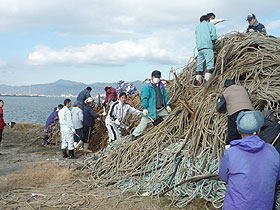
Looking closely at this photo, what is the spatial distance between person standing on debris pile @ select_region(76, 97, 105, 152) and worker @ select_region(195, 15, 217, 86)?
3426 mm

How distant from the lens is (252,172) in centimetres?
259

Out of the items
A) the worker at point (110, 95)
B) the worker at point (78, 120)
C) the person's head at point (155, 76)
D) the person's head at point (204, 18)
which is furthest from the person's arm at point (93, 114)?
the person's head at point (204, 18)

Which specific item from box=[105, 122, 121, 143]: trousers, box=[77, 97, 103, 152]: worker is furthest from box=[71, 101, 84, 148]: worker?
box=[105, 122, 121, 143]: trousers

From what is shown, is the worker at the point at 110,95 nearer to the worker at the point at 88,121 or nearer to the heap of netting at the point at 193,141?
the worker at the point at 88,121

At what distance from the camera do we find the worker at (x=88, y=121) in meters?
8.90

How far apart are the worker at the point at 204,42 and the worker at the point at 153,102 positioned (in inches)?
39.4

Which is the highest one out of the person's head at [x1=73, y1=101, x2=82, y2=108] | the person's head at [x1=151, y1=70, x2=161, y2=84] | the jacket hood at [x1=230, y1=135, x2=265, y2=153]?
the person's head at [x1=151, y1=70, x2=161, y2=84]

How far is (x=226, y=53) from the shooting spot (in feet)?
21.2

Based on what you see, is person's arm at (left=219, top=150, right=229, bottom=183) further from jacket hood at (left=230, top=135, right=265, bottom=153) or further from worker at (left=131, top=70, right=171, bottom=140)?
worker at (left=131, top=70, right=171, bottom=140)

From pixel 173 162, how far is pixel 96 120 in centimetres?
517

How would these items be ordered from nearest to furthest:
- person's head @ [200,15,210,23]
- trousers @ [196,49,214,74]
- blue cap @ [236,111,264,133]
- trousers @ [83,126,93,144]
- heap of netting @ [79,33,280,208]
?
blue cap @ [236,111,264,133]
heap of netting @ [79,33,280,208]
trousers @ [196,49,214,74]
person's head @ [200,15,210,23]
trousers @ [83,126,93,144]

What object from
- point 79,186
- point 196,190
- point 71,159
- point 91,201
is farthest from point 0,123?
point 196,190

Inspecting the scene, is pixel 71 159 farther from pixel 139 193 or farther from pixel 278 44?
pixel 278 44

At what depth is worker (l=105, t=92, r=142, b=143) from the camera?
24.9 feet
